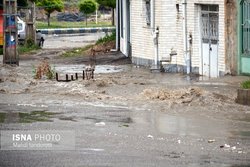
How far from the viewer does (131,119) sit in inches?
738

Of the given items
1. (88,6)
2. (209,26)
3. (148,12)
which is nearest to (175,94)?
(209,26)

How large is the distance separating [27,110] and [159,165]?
7902mm

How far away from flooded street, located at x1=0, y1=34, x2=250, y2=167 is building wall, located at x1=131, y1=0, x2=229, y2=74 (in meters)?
1.18

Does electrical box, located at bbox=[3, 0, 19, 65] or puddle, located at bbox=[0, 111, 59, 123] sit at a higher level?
electrical box, located at bbox=[3, 0, 19, 65]

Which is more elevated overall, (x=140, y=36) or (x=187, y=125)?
(x=140, y=36)

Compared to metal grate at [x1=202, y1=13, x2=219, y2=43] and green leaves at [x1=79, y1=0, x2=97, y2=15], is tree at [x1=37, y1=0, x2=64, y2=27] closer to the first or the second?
green leaves at [x1=79, y1=0, x2=97, y2=15]

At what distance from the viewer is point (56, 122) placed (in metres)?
18.0

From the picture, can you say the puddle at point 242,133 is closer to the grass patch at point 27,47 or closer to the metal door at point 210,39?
the metal door at point 210,39

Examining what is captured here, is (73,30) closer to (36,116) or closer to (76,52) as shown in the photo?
(76,52)

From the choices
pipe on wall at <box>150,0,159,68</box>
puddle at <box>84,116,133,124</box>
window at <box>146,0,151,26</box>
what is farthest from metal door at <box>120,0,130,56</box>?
puddle at <box>84,116,133,124</box>

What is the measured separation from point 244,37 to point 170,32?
15.9 ft

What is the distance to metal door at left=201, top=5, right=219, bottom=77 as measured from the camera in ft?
95.2

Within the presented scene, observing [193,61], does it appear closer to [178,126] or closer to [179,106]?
[179,106]

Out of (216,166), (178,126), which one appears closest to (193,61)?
(178,126)
